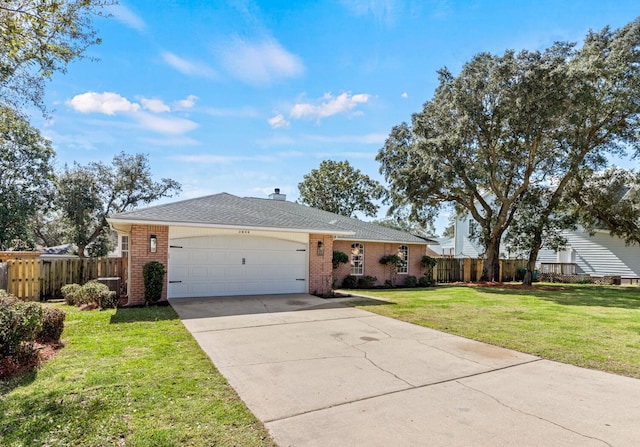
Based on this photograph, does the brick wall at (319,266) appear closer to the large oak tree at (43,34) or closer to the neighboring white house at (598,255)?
the large oak tree at (43,34)

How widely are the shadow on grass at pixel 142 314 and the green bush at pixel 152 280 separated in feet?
1.53

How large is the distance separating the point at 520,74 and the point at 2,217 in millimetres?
26261

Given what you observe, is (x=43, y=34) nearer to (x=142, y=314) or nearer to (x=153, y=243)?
(x=142, y=314)

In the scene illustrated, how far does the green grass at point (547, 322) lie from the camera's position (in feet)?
19.6

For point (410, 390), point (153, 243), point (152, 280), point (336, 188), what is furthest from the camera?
point (336, 188)

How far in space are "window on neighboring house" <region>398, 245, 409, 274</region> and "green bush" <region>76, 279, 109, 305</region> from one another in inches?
527

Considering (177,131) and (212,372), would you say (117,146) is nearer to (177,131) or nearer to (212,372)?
(177,131)

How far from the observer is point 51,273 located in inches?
459

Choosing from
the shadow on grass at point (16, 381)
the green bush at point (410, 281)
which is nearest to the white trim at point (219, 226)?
the shadow on grass at point (16, 381)

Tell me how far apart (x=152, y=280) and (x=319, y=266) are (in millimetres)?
5626

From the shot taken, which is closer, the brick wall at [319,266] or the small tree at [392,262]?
the brick wall at [319,266]

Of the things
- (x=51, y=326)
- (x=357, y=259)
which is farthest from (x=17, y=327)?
(x=357, y=259)

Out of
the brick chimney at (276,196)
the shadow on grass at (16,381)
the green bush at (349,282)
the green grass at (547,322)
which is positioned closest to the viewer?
the shadow on grass at (16,381)

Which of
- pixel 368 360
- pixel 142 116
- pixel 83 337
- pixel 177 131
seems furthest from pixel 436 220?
pixel 83 337
